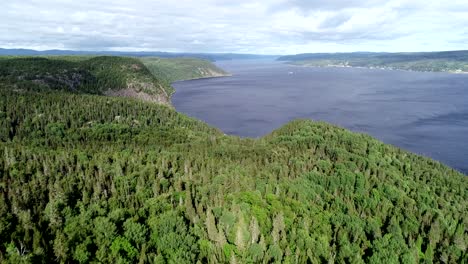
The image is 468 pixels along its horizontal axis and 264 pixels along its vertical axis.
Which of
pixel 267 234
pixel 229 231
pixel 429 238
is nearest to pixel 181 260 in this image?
pixel 229 231

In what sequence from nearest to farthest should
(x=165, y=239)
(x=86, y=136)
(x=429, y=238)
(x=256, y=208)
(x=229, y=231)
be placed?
(x=165, y=239)
(x=229, y=231)
(x=256, y=208)
(x=429, y=238)
(x=86, y=136)

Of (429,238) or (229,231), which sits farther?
(429,238)

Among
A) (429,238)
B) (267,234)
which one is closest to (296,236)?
(267,234)

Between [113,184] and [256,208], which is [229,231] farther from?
[113,184]

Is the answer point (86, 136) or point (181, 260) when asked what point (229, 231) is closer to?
point (181, 260)

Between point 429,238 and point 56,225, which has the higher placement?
point 56,225

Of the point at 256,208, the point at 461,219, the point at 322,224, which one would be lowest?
the point at 461,219

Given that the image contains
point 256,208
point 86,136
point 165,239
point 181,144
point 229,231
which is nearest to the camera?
point 165,239
